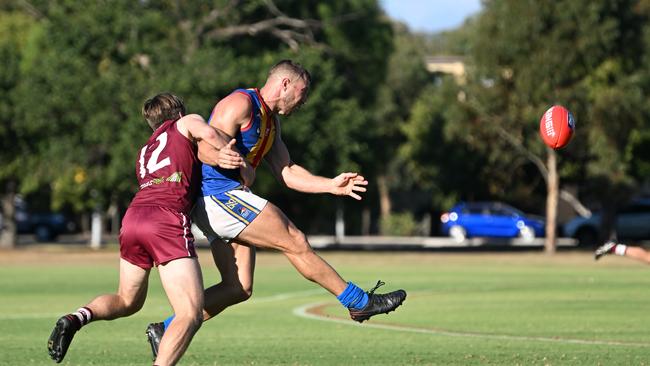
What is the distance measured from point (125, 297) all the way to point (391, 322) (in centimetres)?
819

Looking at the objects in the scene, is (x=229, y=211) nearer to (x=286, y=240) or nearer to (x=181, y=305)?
(x=286, y=240)

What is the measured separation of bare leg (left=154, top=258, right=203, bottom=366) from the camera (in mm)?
8898

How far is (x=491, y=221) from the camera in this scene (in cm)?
6394

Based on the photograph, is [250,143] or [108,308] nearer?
[108,308]

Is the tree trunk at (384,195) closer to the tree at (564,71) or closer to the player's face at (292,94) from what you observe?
the tree at (564,71)

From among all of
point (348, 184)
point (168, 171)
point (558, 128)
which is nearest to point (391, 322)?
point (558, 128)

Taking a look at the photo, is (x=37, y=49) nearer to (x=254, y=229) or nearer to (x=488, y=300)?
(x=488, y=300)

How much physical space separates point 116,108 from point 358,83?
1109 cm

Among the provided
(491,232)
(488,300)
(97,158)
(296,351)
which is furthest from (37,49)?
(296,351)

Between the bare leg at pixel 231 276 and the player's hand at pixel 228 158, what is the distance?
4.84ft

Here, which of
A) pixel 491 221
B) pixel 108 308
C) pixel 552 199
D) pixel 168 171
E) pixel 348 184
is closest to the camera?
pixel 168 171

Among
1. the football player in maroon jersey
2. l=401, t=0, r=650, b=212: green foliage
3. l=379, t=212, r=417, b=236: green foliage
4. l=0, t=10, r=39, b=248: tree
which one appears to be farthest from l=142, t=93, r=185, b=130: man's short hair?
l=379, t=212, r=417, b=236: green foliage

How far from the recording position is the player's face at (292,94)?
10.3 m

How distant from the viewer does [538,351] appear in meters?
13.2
